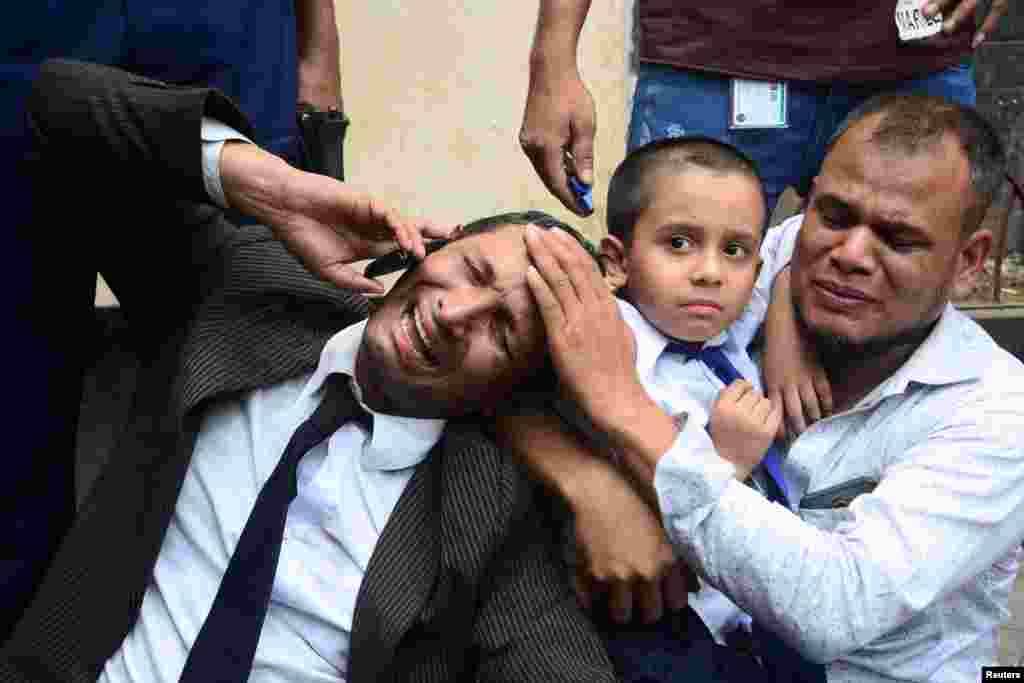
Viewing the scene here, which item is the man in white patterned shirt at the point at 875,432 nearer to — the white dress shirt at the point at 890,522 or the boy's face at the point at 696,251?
the white dress shirt at the point at 890,522

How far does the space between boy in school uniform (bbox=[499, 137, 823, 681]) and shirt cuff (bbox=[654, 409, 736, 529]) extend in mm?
85

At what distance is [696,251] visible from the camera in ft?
7.65

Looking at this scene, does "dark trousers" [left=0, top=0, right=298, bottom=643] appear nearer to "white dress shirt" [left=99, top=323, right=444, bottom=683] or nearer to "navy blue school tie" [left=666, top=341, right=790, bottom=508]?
"white dress shirt" [left=99, top=323, right=444, bottom=683]

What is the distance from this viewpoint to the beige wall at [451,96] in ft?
14.5

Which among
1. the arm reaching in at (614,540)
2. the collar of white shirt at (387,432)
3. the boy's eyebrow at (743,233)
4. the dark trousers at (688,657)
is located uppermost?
the boy's eyebrow at (743,233)

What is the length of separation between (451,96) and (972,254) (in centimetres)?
256

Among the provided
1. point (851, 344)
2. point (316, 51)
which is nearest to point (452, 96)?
point (316, 51)

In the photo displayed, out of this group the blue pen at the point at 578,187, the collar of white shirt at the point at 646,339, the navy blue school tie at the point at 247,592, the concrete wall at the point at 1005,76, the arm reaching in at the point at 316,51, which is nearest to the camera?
the navy blue school tie at the point at 247,592

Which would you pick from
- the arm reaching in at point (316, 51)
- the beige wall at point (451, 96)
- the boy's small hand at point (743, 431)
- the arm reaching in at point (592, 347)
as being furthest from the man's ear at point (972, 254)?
the beige wall at point (451, 96)

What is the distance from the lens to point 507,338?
2148 millimetres

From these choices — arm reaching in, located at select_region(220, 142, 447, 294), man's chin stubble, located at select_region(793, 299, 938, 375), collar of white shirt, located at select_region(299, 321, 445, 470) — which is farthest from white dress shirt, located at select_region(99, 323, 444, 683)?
man's chin stubble, located at select_region(793, 299, 938, 375)

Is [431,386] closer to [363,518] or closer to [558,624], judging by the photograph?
[363,518]

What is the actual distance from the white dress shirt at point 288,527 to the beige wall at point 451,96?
2365mm

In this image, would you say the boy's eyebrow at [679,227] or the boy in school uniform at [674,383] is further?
the boy's eyebrow at [679,227]
